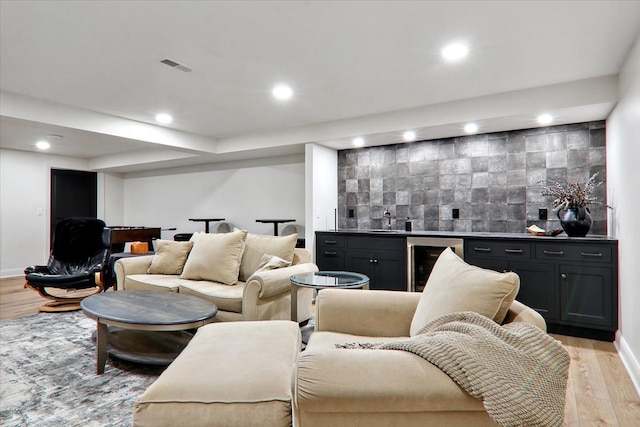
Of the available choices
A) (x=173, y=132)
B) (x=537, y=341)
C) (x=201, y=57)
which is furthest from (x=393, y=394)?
(x=173, y=132)

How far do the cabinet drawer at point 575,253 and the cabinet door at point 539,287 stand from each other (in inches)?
4.1

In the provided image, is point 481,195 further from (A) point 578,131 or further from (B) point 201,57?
(B) point 201,57

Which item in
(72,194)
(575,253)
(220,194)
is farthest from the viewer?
(72,194)

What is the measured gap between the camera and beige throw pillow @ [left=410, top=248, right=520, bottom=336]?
1.43 meters

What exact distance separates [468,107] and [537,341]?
319 centimetres

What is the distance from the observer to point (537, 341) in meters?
1.20

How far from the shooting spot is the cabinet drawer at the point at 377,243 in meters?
4.34

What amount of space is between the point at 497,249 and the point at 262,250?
2.40 metres

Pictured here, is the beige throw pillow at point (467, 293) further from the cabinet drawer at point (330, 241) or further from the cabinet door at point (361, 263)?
the cabinet drawer at point (330, 241)

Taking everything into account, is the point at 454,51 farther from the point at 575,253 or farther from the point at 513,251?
the point at 575,253

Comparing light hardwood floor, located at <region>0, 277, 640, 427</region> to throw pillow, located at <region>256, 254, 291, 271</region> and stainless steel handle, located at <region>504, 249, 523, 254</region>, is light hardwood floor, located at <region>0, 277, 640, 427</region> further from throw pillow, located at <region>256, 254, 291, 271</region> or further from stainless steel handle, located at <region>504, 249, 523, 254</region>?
throw pillow, located at <region>256, 254, 291, 271</region>

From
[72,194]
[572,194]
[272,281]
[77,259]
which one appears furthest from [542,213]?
[72,194]

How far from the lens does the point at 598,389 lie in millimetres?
2406

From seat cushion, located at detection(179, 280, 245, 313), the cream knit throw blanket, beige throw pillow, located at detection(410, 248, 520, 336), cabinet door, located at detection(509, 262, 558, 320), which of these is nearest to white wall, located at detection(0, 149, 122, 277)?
seat cushion, located at detection(179, 280, 245, 313)
